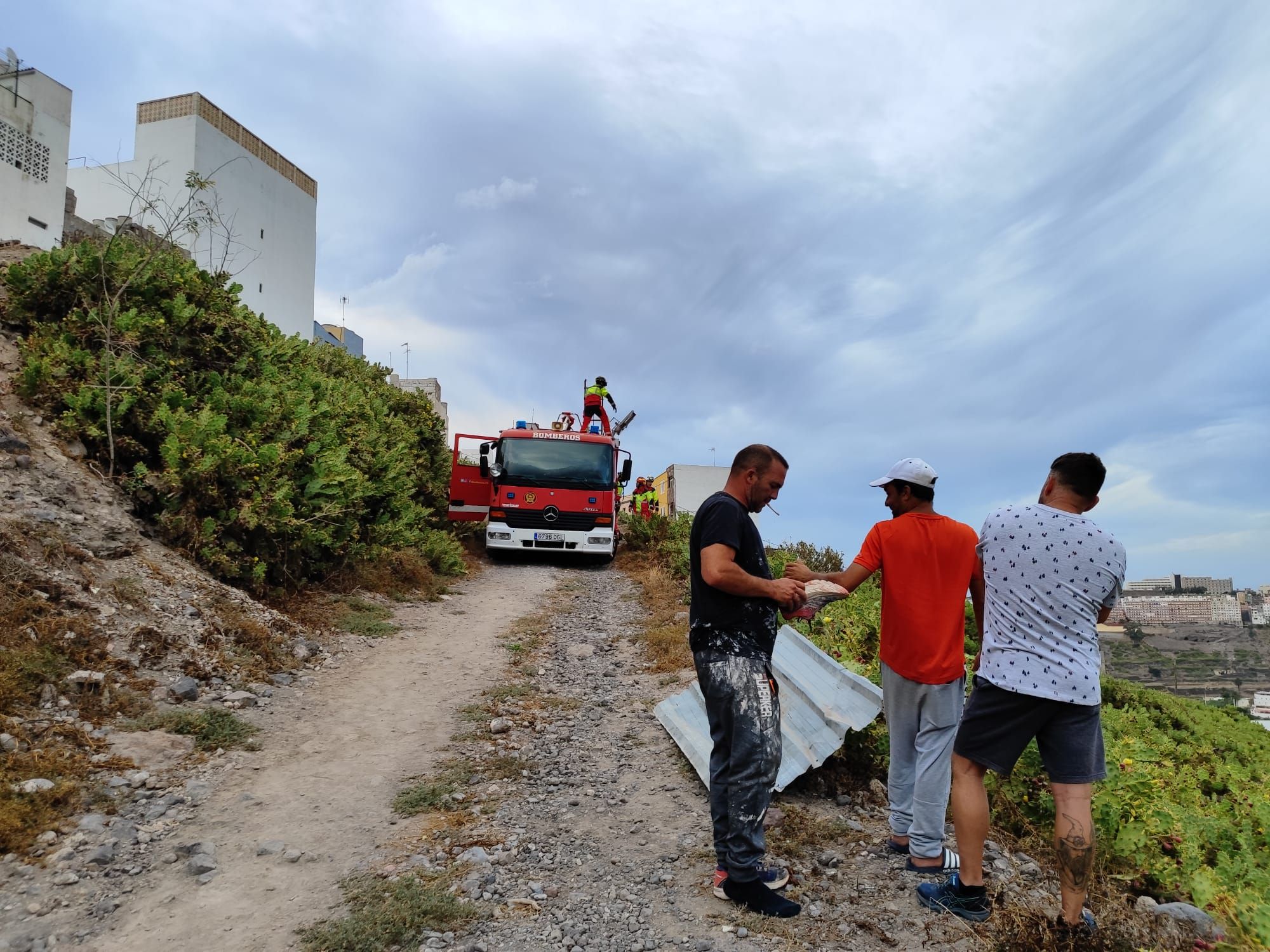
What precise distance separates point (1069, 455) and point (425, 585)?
33.0 ft

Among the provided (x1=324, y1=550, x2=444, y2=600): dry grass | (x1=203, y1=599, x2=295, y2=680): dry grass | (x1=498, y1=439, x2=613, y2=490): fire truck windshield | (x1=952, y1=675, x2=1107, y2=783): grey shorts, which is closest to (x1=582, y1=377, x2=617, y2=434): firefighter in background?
(x1=498, y1=439, x2=613, y2=490): fire truck windshield

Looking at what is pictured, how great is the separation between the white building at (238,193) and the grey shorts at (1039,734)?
1006 inches

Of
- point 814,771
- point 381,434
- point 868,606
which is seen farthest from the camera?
point 381,434

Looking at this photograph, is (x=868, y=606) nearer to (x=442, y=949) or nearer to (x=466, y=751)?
(x=466, y=751)

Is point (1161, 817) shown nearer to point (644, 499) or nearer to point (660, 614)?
point (660, 614)

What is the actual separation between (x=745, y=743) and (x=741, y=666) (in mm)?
319

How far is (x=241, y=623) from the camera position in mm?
7133

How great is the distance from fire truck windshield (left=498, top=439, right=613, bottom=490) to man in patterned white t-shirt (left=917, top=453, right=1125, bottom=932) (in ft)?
42.9

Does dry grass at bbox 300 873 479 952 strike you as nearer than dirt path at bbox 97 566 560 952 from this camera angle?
Yes

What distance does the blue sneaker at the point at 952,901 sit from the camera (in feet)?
10.4

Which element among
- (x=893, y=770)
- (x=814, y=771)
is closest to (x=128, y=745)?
(x=814, y=771)

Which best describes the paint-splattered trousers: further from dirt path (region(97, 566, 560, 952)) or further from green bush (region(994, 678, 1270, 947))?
dirt path (region(97, 566, 560, 952))

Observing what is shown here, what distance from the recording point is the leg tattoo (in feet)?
9.35

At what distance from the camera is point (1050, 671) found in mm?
2971
